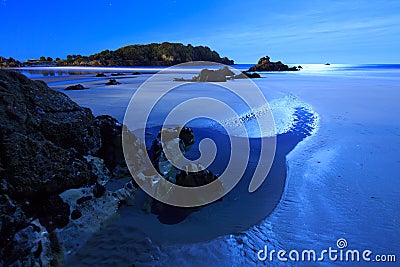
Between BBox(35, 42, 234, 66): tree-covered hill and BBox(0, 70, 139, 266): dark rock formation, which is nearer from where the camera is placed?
BBox(0, 70, 139, 266): dark rock formation

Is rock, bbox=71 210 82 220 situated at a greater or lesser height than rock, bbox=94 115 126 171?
lesser

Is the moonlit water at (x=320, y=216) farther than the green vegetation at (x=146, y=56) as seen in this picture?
No

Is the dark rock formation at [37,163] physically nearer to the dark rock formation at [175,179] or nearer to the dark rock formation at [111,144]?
the dark rock formation at [111,144]

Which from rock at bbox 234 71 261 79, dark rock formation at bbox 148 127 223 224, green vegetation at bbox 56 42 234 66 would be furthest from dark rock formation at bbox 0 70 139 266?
green vegetation at bbox 56 42 234 66

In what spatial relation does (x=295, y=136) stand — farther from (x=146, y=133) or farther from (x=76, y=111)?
(x=76, y=111)

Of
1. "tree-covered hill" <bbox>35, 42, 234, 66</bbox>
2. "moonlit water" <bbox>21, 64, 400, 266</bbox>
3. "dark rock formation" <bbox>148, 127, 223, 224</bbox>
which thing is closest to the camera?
"moonlit water" <bbox>21, 64, 400, 266</bbox>

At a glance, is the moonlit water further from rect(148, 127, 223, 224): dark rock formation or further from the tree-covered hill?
the tree-covered hill

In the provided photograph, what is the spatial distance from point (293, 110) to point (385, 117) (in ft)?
8.21

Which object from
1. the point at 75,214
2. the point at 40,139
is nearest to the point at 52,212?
the point at 75,214

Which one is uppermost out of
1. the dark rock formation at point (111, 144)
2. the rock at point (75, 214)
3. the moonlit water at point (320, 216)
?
the dark rock formation at point (111, 144)

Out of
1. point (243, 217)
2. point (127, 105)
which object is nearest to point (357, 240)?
point (243, 217)

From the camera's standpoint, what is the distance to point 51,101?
3.17 m

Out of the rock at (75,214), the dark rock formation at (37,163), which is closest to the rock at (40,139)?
the dark rock formation at (37,163)

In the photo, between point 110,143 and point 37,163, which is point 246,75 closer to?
point 110,143
